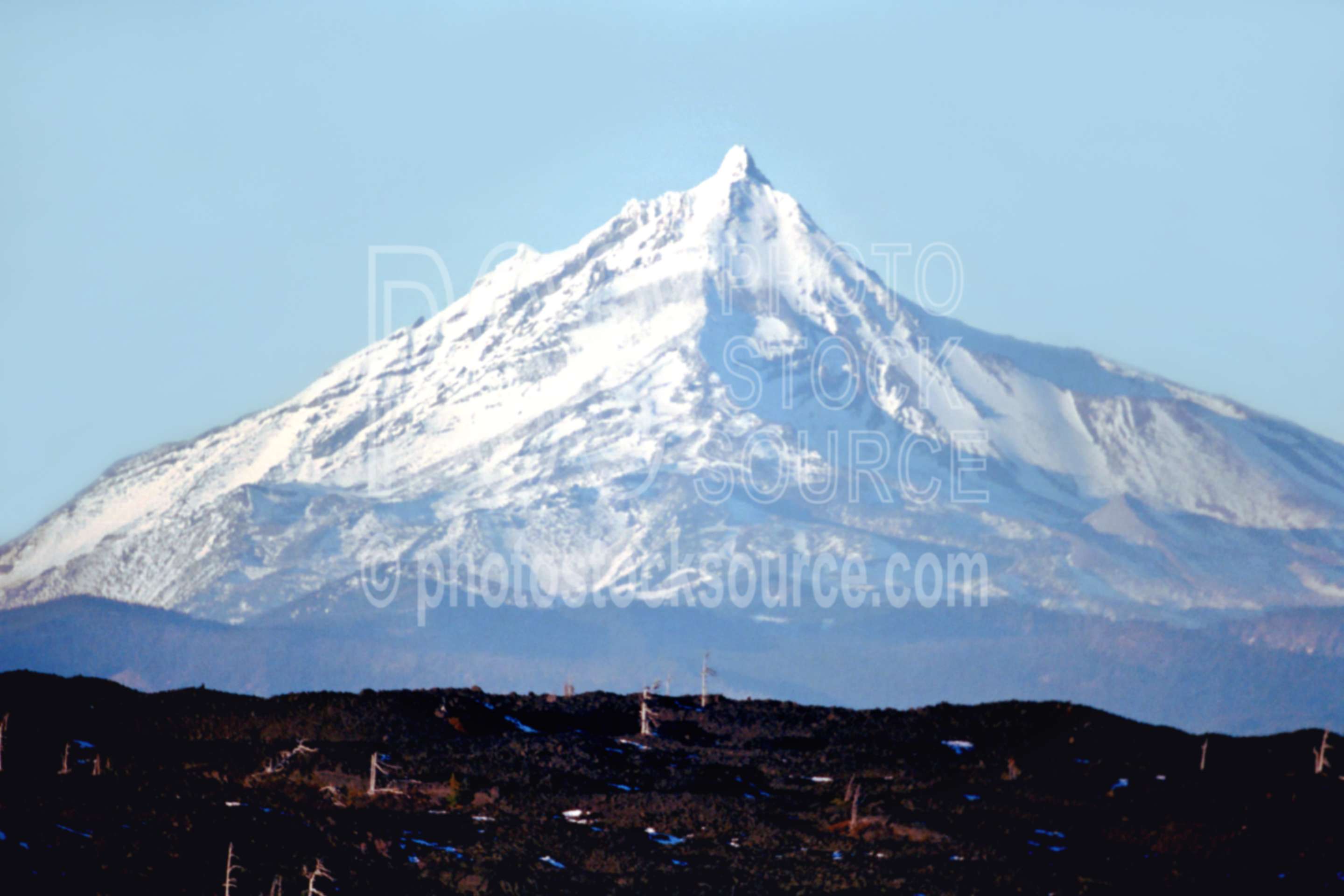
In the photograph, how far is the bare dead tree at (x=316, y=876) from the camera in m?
22.1

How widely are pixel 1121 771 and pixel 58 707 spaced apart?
17326 millimetres

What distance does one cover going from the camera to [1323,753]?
102ft

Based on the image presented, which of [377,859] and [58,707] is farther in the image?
[58,707]

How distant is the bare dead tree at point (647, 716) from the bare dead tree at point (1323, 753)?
10.7 metres

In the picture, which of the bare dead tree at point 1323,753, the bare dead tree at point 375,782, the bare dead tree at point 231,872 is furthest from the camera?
the bare dead tree at point 1323,753

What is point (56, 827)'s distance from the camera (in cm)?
2389

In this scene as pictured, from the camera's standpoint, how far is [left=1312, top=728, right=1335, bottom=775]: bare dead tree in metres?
30.8

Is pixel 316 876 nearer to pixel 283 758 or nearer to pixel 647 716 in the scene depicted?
pixel 283 758

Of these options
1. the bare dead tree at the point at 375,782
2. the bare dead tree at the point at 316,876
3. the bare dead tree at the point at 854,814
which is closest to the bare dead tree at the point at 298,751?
the bare dead tree at the point at 375,782

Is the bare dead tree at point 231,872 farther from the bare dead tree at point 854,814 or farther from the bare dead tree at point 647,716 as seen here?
the bare dead tree at point 647,716

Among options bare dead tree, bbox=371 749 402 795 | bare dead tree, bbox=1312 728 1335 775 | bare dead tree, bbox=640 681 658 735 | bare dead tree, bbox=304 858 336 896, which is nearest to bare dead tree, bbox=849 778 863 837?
bare dead tree, bbox=640 681 658 735

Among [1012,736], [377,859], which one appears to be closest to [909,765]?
[1012,736]

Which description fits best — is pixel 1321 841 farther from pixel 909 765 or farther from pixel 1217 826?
pixel 909 765

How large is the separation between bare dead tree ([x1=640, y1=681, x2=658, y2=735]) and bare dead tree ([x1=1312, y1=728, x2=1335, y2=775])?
1075cm
